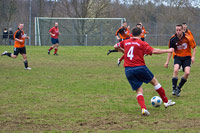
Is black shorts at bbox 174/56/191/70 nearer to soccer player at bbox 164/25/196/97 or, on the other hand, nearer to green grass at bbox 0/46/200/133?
soccer player at bbox 164/25/196/97

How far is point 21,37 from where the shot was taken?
13.6m

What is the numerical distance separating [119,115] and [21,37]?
8310 mm

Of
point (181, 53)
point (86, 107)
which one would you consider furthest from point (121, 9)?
point (86, 107)

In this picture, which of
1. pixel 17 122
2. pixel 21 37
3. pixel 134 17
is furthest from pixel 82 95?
pixel 134 17

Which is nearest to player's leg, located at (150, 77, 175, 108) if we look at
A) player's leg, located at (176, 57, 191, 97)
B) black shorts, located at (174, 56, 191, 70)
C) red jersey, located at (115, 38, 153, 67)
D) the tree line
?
red jersey, located at (115, 38, 153, 67)

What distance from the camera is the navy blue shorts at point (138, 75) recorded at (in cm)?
645

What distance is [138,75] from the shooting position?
651cm

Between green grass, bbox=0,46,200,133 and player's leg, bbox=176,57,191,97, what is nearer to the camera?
green grass, bbox=0,46,200,133

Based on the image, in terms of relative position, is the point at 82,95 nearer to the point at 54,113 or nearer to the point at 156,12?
the point at 54,113

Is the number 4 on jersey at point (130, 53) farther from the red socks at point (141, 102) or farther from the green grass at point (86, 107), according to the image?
the green grass at point (86, 107)

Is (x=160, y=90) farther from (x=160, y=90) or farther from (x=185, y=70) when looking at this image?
(x=185, y=70)

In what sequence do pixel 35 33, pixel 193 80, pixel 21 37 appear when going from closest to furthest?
pixel 193 80, pixel 21 37, pixel 35 33

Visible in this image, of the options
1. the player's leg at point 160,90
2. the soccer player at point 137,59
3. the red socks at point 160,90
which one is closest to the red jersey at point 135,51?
the soccer player at point 137,59

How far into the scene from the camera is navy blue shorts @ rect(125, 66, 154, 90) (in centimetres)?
645
